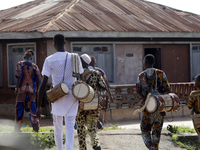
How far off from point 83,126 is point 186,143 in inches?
109

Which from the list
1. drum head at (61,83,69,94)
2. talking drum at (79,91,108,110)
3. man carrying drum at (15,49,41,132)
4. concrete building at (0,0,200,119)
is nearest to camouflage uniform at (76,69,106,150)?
talking drum at (79,91,108,110)

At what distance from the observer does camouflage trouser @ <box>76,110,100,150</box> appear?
5902 mm

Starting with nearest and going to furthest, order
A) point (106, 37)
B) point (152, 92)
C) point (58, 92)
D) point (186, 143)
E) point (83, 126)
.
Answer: point (58, 92) → point (152, 92) → point (83, 126) → point (186, 143) → point (106, 37)

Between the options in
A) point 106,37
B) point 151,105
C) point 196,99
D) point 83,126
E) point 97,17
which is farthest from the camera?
point 97,17

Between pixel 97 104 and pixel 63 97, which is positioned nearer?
pixel 63 97

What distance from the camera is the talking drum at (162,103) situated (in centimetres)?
543

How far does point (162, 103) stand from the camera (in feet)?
18.1

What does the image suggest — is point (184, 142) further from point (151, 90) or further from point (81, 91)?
point (81, 91)

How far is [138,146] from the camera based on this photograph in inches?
278

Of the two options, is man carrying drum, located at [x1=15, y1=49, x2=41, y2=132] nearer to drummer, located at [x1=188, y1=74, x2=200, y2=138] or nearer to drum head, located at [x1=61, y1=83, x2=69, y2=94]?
drum head, located at [x1=61, y1=83, x2=69, y2=94]

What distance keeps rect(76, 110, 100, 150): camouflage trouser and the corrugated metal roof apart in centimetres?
505

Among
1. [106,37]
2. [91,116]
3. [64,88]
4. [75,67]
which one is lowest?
[91,116]

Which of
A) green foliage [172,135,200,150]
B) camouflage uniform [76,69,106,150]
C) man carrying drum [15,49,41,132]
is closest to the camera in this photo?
camouflage uniform [76,69,106,150]

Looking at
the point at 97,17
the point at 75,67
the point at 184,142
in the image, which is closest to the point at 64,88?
the point at 75,67
